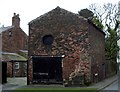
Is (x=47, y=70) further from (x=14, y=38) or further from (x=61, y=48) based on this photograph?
(x=14, y=38)

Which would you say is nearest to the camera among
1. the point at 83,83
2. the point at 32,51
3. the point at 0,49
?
the point at 83,83

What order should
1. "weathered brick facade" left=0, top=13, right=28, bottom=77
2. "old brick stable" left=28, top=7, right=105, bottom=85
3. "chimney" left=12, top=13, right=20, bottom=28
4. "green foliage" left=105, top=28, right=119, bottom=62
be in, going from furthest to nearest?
1. "chimney" left=12, top=13, right=20, bottom=28
2. "green foliage" left=105, top=28, right=119, bottom=62
3. "weathered brick facade" left=0, top=13, right=28, bottom=77
4. "old brick stable" left=28, top=7, right=105, bottom=85

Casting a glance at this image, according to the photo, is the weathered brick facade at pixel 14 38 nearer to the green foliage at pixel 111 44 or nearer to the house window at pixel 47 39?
the green foliage at pixel 111 44

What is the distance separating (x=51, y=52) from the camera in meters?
34.1

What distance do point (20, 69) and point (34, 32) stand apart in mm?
18952

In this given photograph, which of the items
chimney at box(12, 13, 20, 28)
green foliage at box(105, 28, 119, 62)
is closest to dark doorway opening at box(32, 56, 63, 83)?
green foliage at box(105, 28, 119, 62)

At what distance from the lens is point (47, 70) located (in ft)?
111

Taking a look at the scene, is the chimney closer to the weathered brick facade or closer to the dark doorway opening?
the weathered brick facade

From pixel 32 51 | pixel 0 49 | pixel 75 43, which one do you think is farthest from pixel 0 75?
pixel 0 49

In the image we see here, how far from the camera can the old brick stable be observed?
33.2m

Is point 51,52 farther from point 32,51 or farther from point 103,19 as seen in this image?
point 103,19

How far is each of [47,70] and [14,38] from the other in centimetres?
2427

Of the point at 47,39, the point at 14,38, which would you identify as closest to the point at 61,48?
the point at 47,39

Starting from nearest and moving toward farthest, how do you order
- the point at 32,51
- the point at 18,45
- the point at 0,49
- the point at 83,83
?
the point at 83,83 < the point at 32,51 < the point at 0,49 < the point at 18,45
